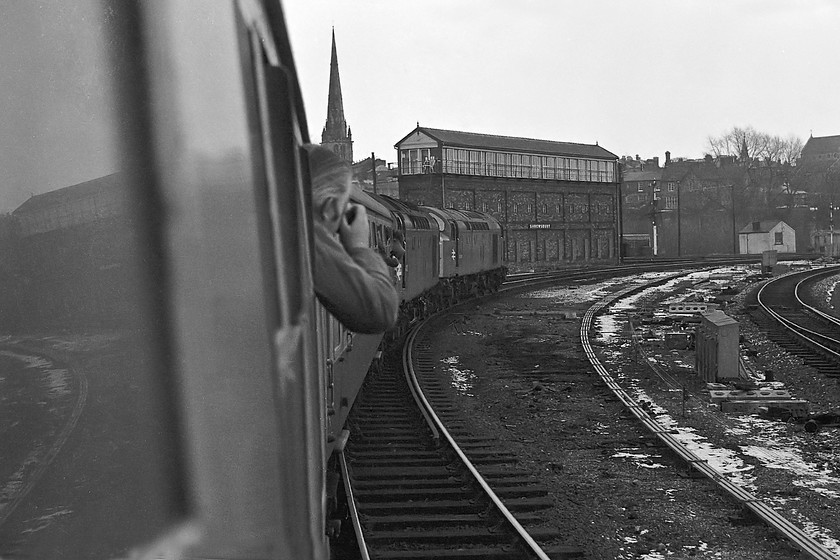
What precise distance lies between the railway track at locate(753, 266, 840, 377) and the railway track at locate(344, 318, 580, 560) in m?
7.12

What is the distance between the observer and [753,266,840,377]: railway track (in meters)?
16.0

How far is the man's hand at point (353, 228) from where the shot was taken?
156 cm

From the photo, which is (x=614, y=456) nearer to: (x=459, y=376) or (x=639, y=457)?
(x=639, y=457)

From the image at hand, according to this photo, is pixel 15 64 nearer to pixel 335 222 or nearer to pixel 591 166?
pixel 335 222

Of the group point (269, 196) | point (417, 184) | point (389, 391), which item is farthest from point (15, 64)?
point (417, 184)

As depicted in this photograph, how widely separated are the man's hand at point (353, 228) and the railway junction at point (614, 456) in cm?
462

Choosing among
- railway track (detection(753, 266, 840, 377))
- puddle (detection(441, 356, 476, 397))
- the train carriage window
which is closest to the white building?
railway track (detection(753, 266, 840, 377))

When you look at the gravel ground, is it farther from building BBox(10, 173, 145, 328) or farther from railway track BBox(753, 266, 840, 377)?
building BBox(10, 173, 145, 328)

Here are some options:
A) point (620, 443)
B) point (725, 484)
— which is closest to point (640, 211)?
point (620, 443)

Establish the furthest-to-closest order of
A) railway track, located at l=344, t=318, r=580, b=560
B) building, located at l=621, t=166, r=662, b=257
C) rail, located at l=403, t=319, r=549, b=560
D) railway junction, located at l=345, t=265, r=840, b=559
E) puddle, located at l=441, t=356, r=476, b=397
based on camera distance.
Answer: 1. building, located at l=621, t=166, r=662, b=257
2. puddle, located at l=441, t=356, r=476, b=397
3. railway junction, located at l=345, t=265, r=840, b=559
4. railway track, located at l=344, t=318, r=580, b=560
5. rail, located at l=403, t=319, r=549, b=560

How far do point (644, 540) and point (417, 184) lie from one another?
51.8 meters

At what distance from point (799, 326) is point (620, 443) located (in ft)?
43.2

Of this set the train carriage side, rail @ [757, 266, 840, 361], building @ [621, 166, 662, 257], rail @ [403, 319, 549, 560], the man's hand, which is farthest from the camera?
building @ [621, 166, 662, 257]

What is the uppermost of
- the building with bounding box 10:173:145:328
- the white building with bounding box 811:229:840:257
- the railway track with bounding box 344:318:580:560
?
the building with bounding box 10:173:145:328
